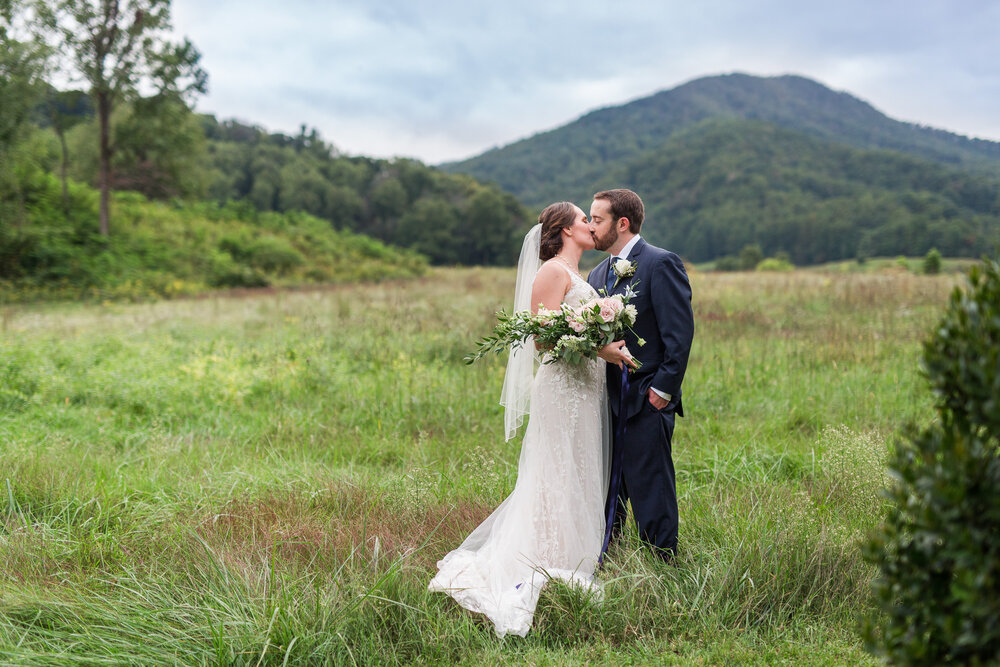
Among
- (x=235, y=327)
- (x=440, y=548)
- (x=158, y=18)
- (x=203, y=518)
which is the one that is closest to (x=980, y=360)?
(x=440, y=548)

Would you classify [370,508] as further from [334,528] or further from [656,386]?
[656,386]

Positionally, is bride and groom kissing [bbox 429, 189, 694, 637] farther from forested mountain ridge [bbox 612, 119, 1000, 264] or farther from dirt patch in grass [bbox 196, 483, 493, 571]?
forested mountain ridge [bbox 612, 119, 1000, 264]

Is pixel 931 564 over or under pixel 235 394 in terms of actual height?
over

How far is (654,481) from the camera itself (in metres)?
3.68

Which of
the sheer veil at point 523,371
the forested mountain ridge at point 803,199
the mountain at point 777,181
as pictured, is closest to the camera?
the sheer veil at point 523,371

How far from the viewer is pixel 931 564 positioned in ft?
5.45

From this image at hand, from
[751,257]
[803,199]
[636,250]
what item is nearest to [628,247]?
[636,250]

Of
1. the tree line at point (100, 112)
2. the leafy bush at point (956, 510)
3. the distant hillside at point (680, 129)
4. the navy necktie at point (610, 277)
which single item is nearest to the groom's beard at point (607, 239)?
the navy necktie at point (610, 277)

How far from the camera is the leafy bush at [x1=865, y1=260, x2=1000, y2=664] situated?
4.89 feet

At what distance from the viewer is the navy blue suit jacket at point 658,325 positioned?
3.60 meters

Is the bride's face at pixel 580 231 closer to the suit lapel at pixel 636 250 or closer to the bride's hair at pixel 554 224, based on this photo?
the bride's hair at pixel 554 224

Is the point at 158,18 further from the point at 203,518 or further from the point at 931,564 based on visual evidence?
the point at 931,564

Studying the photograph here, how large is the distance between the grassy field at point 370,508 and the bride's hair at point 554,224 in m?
1.89

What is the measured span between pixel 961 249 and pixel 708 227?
2480 centimetres
